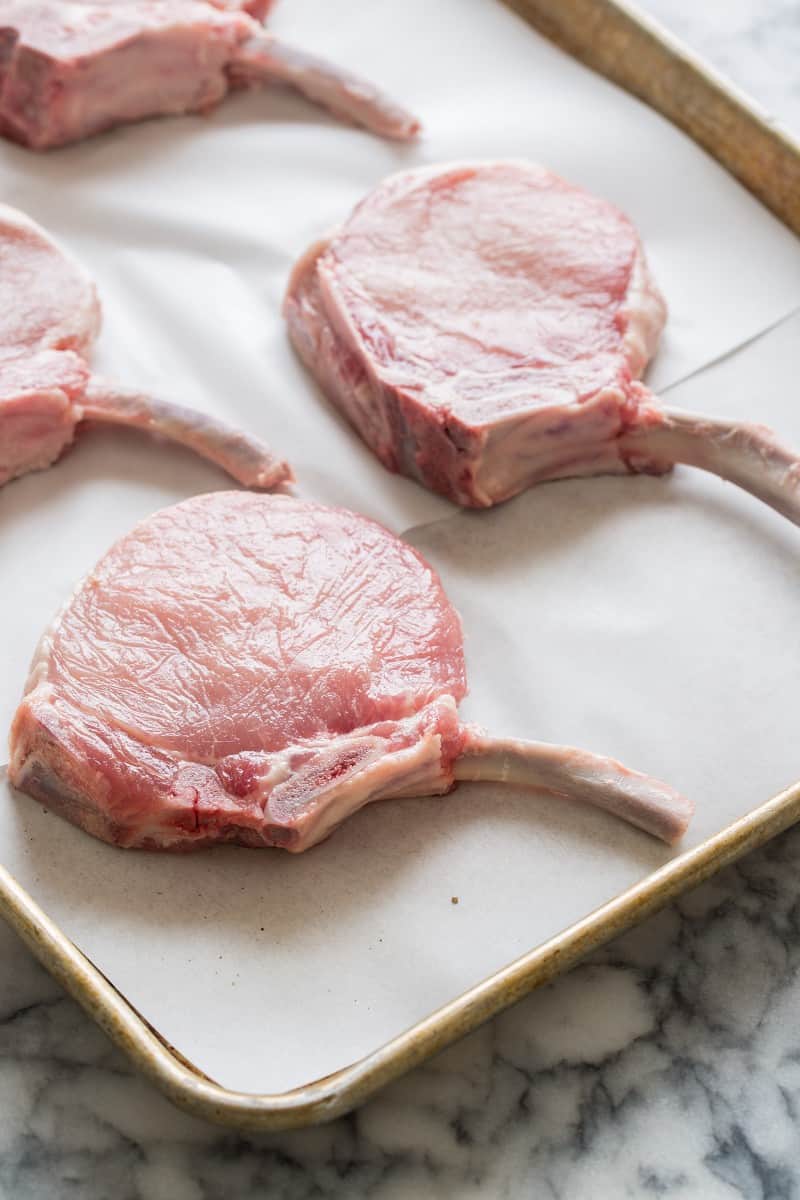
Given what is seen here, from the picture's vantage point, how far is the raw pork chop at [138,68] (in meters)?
2.96

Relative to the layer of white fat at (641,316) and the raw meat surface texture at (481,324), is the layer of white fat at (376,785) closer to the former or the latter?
the raw meat surface texture at (481,324)

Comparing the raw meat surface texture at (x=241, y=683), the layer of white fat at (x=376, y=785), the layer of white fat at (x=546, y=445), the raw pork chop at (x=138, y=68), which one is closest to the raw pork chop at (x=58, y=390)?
the raw meat surface texture at (x=241, y=683)

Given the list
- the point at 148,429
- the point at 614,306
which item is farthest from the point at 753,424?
the point at 148,429

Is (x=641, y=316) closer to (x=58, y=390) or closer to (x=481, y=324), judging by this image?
(x=481, y=324)

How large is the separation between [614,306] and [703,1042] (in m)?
1.30

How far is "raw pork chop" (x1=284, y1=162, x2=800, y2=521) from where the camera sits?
2463mm

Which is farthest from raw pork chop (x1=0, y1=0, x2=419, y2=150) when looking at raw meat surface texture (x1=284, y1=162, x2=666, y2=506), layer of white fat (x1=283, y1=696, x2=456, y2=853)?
layer of white fat (x1=283, y1=696, x2=456, y2=853)

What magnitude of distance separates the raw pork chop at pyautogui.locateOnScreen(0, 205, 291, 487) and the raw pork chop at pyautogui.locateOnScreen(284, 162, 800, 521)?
0.26 metres

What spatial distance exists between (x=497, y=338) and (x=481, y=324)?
0.15 ft

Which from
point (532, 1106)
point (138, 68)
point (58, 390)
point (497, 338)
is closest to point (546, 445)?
point (497, 338)

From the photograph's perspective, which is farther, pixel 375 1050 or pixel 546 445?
pixel 546 445

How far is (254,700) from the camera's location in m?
2.12

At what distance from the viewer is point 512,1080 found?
1.97 m

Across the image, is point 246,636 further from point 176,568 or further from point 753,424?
point 753,424
